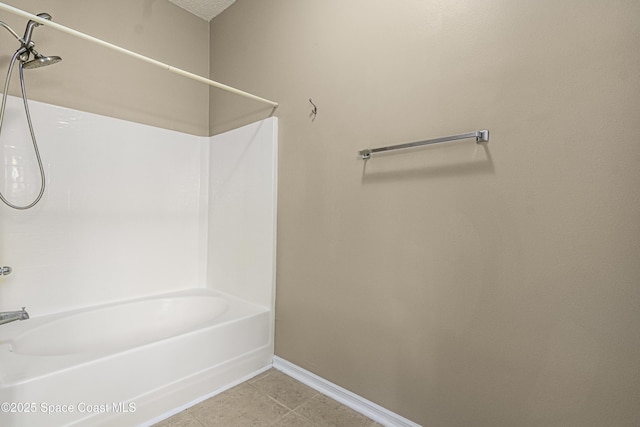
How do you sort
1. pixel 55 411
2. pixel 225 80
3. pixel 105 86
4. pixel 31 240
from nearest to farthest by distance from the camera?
1. pixel 55 411
2. pixel 31 240
3. pixel 105 86
4. pixel 225 80

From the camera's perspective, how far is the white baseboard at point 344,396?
1421 millimetres

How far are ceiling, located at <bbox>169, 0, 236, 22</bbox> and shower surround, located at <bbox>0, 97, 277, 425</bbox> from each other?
39.1 inches

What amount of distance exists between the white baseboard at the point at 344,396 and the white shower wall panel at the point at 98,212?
3.55 feet

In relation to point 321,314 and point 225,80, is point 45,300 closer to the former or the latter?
point 321,314

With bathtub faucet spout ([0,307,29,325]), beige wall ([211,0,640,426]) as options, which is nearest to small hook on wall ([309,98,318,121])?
beige wall ([211,0,640,426])

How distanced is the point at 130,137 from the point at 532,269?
2.42 meters

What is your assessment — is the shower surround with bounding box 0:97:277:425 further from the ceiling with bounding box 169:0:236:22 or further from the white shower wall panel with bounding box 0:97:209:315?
the ceiling with bounding box 169:0:236:22

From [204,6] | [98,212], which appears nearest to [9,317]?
[98,212]

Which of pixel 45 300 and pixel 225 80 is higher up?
pixel 225 80

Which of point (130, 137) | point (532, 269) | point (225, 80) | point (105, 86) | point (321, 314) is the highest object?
point (225, 80)

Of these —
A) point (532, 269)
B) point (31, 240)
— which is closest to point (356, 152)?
point (532, 269)

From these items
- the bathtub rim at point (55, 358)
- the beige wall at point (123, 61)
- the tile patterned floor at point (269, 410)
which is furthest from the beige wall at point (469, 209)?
the beige wall at point (123, 61)

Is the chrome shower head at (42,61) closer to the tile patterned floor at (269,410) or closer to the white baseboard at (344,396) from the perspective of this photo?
the tile patterned floor at (269,410)

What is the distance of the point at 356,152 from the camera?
1.57m
